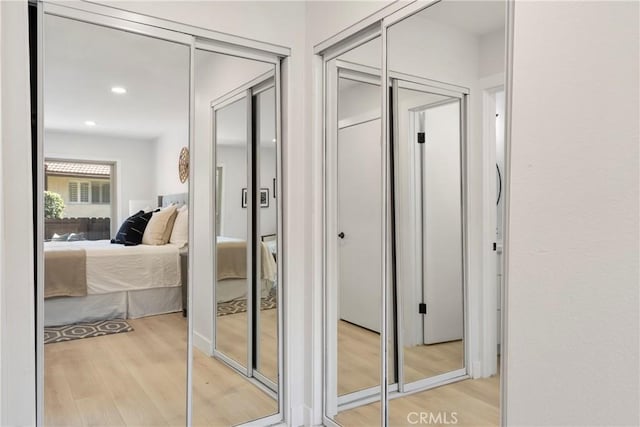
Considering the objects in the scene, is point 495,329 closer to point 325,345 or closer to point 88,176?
point 325,345

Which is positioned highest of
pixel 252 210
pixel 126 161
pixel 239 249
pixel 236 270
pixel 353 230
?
pixel 126 161

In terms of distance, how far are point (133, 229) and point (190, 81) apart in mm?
784

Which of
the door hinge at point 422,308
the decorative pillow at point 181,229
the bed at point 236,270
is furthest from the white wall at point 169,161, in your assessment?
the door hinge at point 422,308

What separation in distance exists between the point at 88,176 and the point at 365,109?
1361 millimetres

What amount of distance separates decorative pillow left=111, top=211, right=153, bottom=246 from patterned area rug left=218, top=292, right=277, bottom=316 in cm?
57

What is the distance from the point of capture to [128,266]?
2.12 metres

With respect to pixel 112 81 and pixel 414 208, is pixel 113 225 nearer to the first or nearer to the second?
pixel 112 81

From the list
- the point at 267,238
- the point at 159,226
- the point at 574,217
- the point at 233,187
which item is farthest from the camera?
the point at 267,238

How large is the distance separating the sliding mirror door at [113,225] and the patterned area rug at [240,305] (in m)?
0.25

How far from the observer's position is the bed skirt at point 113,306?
1.88 meters

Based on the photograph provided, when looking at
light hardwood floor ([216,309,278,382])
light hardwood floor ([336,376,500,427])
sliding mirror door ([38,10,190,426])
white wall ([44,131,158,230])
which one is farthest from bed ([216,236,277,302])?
light hardwood floor ([336,376,500,427])

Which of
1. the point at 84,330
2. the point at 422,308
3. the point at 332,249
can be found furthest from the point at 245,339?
the point at 422,308

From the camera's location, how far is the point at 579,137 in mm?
1194

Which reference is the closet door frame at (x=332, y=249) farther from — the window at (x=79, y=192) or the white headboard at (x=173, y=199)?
the window at (x=79, y=192)
